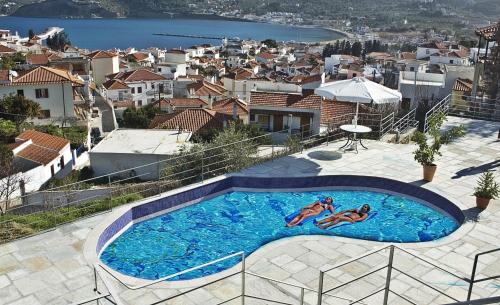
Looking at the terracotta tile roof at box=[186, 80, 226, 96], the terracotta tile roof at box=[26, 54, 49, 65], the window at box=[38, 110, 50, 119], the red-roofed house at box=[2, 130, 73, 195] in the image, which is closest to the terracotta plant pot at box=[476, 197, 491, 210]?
the red-roofed house at box=[2, 130, 73, 195]

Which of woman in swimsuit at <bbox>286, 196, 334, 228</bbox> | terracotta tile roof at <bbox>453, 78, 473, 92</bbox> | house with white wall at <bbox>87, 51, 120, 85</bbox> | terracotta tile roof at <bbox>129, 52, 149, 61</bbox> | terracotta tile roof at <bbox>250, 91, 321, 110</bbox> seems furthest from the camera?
terracotta tile roof at <bbox>129, 52, 149, 61</bbox>

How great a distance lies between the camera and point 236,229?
10.3 meters

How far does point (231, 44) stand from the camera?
13888 cm

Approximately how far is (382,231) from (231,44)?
133 m

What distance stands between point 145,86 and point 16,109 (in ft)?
92.1

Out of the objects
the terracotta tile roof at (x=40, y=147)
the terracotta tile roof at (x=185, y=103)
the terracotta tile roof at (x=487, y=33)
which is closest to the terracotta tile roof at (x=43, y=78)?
the terracotta tile roof at (x=40, y=147)

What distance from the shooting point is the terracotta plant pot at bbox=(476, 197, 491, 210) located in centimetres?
998

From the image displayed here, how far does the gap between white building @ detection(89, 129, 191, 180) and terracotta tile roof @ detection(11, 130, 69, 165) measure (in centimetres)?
235

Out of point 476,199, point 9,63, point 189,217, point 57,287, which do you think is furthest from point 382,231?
point 9,63

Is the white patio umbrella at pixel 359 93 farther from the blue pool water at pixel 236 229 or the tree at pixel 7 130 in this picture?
the tree at pixel 7 130

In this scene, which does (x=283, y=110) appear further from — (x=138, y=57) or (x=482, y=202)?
(x=138, y=57)

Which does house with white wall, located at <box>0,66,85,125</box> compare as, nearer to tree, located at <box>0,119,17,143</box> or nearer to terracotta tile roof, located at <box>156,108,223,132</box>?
tree, located at <box>0,119,17,143</box>

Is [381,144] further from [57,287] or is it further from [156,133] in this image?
[156,133]

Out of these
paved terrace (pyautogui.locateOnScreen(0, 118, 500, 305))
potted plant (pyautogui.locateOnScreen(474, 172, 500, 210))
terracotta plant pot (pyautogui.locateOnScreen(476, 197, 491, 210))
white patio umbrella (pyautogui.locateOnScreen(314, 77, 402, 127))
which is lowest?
paved terrace (pyautogui.locateOnScreen(0, 118, 500, 305))
